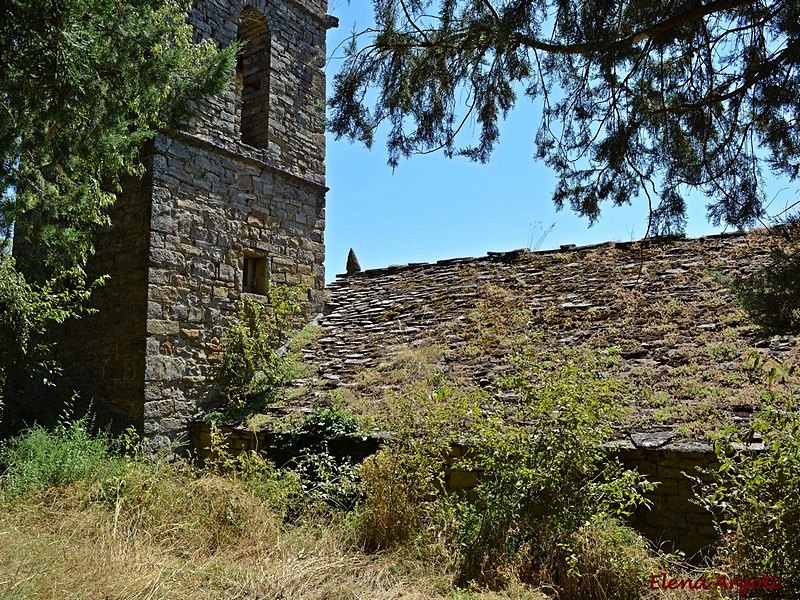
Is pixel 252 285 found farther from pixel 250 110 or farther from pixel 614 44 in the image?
pixel 614 44

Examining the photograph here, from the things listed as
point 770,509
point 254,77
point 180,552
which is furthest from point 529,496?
point 254,77

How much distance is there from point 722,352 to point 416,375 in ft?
11.4

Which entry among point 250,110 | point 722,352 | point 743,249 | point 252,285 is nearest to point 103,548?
point 252,285

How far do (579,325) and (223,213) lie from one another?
5.23 meters

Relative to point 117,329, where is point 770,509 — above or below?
below

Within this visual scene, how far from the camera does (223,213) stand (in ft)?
27.4

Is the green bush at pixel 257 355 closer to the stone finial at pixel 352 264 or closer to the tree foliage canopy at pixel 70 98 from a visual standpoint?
the tree foliage canopy at pixel 70 98

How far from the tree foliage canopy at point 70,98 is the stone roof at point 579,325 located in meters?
3.47

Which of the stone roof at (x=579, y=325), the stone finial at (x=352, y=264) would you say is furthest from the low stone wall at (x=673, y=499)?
the stone finial at (x=352, y=264)

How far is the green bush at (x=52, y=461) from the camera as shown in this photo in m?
5.64

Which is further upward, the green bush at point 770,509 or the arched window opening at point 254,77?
the arched window opening at point 254,77

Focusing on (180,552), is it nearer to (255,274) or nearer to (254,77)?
(255,274)

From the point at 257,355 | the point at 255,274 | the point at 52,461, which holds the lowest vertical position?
the point at 52,461

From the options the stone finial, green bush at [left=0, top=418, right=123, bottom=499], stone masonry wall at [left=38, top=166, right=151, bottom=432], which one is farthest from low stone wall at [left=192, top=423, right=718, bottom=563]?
the stone finial
